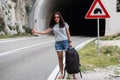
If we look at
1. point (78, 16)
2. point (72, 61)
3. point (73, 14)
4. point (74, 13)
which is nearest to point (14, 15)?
point (73, 14)

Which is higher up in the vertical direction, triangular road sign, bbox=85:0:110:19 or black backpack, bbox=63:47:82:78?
triangular road sign, bbox=85:0:110:19

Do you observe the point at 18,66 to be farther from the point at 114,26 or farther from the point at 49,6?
the point at 49,6

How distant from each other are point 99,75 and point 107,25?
Answer: 25138mm

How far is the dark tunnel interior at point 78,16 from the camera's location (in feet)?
151

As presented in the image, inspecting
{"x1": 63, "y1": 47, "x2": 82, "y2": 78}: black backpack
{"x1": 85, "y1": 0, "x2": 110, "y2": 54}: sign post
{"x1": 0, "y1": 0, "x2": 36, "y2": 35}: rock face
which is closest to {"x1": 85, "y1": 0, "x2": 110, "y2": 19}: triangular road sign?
{"x1": 85, "y1": 0, "x2": 110, "y2": 54}: sign post

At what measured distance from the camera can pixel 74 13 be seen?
172 ft

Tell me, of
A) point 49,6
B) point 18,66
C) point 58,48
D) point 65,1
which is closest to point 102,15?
point 18,66

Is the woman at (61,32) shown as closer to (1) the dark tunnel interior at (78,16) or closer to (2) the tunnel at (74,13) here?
(2) the tunnel at (74,13)

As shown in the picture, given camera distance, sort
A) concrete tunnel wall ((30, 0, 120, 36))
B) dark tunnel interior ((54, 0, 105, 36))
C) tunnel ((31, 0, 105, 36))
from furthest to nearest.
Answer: dark tunnel interior ((54, 0, 105, 36))
tunnel ((31, 0, 105, 36))
concrete tunnel wall ((30, 0, 120, 36))

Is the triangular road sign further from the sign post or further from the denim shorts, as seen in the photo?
the denim shorts

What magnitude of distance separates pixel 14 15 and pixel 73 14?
1731 centimetres

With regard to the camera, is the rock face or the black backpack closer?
the black backpack

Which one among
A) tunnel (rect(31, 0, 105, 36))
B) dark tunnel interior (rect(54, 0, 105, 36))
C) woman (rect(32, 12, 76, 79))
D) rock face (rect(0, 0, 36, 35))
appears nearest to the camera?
woman (rect(32, 12, 76, 79))

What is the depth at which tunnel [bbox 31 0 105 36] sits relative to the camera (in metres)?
40.3
